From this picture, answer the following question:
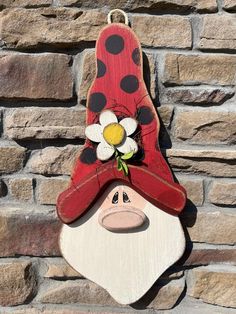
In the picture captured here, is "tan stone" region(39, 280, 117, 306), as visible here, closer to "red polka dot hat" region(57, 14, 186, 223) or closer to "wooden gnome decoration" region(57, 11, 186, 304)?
"wooden gnome decoration" region(57, 11, 186, 304)

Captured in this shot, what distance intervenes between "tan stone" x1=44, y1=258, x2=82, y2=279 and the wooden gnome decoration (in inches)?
1.9

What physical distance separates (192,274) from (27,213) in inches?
19.0

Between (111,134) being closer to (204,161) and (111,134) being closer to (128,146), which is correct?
(128,146)

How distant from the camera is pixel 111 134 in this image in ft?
3.85

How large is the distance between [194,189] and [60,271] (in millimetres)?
430

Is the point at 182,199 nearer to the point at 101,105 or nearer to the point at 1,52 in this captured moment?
the point at 101,105

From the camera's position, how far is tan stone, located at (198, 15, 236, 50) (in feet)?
3.98

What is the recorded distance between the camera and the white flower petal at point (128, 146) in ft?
3.86

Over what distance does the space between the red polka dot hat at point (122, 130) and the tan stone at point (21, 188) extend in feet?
0.46

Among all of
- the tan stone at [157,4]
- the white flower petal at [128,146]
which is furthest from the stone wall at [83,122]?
the white flower petal at [128,146]

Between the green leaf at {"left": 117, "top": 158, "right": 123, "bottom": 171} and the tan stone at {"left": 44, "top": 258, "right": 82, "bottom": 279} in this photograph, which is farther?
the tan stone at {"left": 44, "top": 258, "right": 82, "bottom": 279}

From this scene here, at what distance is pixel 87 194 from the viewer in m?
1.21

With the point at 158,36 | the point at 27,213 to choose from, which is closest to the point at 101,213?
the point at 27,213

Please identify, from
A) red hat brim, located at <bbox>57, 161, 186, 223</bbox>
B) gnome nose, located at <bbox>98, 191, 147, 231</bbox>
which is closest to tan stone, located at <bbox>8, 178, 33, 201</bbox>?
red hat brim, located at <bbox>57, 161, 186, 223</bbox>
